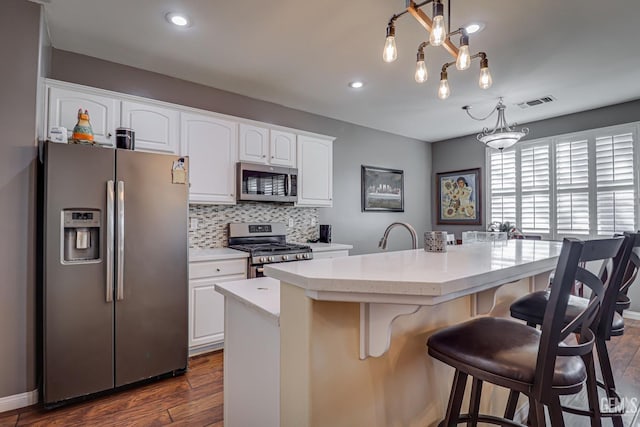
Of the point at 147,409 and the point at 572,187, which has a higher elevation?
the point at 572,187

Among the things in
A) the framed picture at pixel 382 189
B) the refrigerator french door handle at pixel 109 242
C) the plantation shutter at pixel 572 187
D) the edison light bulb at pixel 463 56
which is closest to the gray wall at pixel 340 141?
the framed picture at pixel 382 189

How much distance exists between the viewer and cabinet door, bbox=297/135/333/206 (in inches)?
152

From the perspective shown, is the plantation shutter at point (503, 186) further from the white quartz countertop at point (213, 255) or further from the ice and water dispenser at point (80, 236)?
the ice and water dispenser at point (80, 236)

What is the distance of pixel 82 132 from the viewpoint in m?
2.28

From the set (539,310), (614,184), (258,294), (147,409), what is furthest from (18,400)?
(614,184)

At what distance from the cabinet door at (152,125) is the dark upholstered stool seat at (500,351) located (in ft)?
8.83

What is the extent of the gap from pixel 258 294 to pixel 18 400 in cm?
196

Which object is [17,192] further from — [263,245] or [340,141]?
[340,141]

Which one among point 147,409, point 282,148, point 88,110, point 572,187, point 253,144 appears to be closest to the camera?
point 147,409

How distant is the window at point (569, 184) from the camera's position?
394 centimetres

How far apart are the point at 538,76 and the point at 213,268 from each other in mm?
3559

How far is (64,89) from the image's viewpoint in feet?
8.13

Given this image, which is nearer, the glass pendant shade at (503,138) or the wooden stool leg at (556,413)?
the wooden stool leg at (556,413)

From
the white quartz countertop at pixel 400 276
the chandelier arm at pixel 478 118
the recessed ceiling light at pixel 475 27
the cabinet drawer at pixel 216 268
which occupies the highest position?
the recessed ceiling light at pixel 475 27
